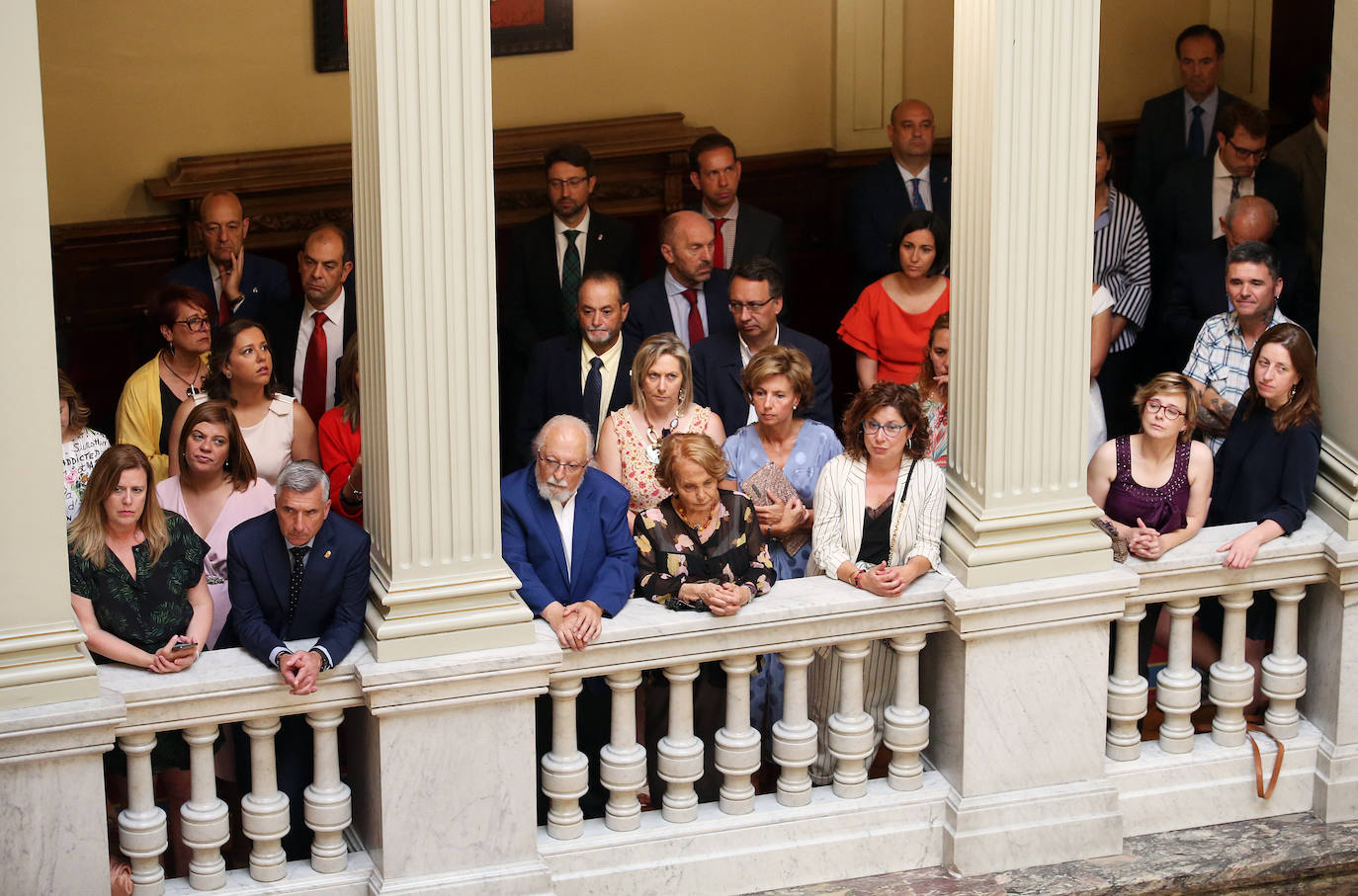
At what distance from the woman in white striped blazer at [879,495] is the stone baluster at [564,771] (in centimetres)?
92

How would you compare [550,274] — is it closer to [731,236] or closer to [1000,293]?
[731,236]

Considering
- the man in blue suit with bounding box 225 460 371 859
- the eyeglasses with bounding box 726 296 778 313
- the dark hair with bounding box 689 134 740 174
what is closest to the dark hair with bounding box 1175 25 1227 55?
the dark hair with bounding box 689 134 740 174

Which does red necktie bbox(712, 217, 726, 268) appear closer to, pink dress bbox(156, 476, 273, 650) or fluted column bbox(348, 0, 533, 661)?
pink dress bbox(156, 476, 273, 650)

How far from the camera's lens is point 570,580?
6773 millimetres

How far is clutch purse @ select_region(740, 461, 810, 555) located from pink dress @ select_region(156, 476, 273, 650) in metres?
1.61

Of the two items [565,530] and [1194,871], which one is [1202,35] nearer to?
[1194,871]

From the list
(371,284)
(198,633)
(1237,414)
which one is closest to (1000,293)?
(1237,414)

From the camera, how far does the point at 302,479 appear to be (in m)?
6.34

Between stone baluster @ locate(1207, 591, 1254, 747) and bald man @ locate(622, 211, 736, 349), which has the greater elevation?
bald man @ locate(622, 211, 736, 349)

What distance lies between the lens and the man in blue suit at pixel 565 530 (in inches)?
262

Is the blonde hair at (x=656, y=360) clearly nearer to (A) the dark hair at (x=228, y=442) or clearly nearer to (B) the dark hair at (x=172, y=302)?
(A) the dark hair at (x=228, y=442)

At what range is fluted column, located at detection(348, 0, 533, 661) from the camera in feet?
20.0

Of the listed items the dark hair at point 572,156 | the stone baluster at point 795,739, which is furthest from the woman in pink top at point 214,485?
the dark hair at point 572,156

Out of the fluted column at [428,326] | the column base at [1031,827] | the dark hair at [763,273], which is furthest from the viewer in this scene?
the dark hair at [763,273]
